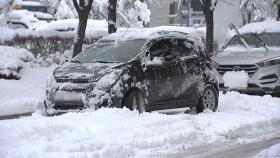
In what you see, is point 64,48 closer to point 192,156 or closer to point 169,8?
point 192,156

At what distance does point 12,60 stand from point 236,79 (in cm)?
633

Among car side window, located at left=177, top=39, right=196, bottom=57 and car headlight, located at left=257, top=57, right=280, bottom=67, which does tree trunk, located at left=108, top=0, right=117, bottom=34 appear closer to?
car headlight, located at left=257, top=57, right=280, bottom=67

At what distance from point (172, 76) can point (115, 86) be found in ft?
5.44

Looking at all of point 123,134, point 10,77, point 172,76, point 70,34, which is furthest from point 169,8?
point 123,134

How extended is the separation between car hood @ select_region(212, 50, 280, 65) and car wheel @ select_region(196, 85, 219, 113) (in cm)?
202

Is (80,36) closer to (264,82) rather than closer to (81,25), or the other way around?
(81,25)

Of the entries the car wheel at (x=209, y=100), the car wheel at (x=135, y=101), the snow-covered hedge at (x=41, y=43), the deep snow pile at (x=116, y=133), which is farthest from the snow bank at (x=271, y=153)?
the snow-covered hedge at (x=41, y=43)

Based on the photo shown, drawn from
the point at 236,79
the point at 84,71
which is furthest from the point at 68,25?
the point at 84,71

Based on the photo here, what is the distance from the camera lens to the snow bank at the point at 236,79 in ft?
46.8

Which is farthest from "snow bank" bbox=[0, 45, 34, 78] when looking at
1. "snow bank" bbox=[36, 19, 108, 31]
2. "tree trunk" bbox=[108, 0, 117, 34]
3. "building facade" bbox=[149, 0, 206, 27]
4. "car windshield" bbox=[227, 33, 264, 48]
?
"building facade" bbox=[149, 0, 206, 27]

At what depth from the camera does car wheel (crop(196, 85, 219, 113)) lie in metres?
12.4

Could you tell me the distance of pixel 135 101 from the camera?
10.8 m

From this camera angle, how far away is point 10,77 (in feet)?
54.9

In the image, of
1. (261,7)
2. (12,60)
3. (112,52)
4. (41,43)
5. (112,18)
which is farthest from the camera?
(261,7)
